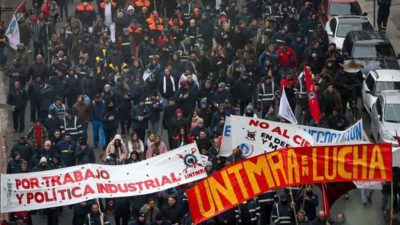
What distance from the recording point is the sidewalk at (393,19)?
39969mm

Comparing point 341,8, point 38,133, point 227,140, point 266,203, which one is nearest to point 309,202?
point 266,203

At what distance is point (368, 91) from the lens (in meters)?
31.4

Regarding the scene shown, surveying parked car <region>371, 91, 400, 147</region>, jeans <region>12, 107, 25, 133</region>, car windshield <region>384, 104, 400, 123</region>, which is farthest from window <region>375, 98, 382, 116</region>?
jeans <region>12, 107, 25, 133</region>

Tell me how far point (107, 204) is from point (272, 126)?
348 centimetres

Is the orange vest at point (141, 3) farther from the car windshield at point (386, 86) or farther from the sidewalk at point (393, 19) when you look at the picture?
the car windshield at point (386, 86)

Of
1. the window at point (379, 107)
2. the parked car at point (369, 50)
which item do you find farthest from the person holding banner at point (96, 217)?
the parked car at point (369, 50)

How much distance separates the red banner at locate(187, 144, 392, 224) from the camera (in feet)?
71.3

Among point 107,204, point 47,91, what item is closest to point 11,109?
point 47,91

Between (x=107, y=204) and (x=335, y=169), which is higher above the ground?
(x=335, y=169)

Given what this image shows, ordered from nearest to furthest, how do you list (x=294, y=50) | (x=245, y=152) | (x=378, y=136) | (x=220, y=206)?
(x=220, y=206) → (x=245, y=152) → (x=378, y=136) → (x=294, y=50)

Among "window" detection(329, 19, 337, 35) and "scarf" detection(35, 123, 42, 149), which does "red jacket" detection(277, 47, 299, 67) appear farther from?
"scarf" detection(35, 123, 42, 149)

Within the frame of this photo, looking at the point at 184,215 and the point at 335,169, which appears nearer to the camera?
the point at 335,169

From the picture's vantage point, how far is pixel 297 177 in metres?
22.1

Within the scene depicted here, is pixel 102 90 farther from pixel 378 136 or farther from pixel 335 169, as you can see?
pixel 335 169
